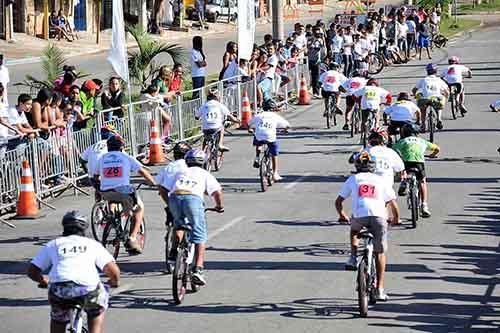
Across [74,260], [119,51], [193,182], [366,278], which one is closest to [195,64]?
[119,51]

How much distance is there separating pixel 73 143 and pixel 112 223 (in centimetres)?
610

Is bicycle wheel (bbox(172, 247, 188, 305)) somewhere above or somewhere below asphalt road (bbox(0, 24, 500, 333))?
above

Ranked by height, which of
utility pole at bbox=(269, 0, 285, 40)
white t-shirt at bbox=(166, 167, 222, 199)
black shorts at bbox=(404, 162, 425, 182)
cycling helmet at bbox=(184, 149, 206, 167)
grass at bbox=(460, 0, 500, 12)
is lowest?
black shorts at bbox=(404, 162, 425, 182)

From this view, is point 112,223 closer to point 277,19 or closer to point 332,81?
point 332,81

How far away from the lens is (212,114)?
2267 cm

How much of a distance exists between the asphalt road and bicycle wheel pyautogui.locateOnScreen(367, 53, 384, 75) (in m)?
18.9

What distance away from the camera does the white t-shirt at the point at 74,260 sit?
32.5ft

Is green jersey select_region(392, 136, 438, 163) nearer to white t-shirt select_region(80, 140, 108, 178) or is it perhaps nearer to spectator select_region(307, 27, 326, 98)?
white t-shirt select_region(80, 140, 108, 178)

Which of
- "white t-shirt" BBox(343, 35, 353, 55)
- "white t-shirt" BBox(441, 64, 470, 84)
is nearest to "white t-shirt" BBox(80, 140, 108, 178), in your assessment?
"white t-shirt" BBox(441, 64, 470, 84)

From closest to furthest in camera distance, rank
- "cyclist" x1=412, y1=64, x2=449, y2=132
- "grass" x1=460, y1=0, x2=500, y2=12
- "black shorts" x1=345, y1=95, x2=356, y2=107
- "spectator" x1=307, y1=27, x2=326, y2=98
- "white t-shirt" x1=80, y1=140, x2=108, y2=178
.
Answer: "white t-shirt" x1=80, y1=140, x2=108, y2=178
"cyclist" x1=412, y1=64, x2=449, y2=132
"black shorts" x1=345, y1=95, x2=356, y2=107
"spectator" x1=307, y1=27, x2=326, y2=98
"grass" x1=460, y1=0, x2=500, y2=12

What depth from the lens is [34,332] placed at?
12516mm

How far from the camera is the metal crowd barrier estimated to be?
19594mm

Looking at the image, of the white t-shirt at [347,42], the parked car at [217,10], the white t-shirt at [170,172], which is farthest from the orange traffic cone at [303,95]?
the parked car at [217,10]

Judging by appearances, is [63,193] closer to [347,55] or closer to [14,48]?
[347,55]
